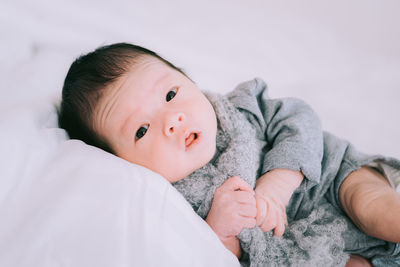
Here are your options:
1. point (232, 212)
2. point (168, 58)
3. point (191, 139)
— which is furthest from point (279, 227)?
point (168, 58)

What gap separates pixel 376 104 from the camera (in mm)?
1197

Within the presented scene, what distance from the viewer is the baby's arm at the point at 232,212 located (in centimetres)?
73

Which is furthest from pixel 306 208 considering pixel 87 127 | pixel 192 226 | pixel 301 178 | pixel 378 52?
pixel 378 52

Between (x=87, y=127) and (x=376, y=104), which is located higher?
(x=376, y=104)

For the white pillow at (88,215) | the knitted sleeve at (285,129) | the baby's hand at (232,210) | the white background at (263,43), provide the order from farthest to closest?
the white background at (263,43) < the knitted sleeve at (285,129) < the baby's hand at (232,210) < the white pillow at (88,215)

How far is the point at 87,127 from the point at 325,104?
85 cm

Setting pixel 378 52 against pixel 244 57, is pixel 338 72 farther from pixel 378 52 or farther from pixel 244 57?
Result: pixel 244 57

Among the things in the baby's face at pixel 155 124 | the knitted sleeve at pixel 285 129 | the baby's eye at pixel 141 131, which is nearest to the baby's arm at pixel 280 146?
the knitted sleeve at pixel 285 129

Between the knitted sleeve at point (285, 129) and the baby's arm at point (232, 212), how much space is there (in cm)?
16

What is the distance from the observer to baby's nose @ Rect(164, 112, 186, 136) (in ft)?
2.40

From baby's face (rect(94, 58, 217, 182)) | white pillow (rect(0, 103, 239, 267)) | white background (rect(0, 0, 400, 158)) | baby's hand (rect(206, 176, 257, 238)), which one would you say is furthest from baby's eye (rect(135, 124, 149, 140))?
white background (rect(0, 0, 400, 158))

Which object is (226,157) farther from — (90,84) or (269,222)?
(90,84)

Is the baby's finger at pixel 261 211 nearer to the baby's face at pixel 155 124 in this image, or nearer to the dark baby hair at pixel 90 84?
the baby's face at pixel 155 124

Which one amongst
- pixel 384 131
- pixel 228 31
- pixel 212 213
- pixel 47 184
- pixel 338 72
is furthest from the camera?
pixel 228 31
